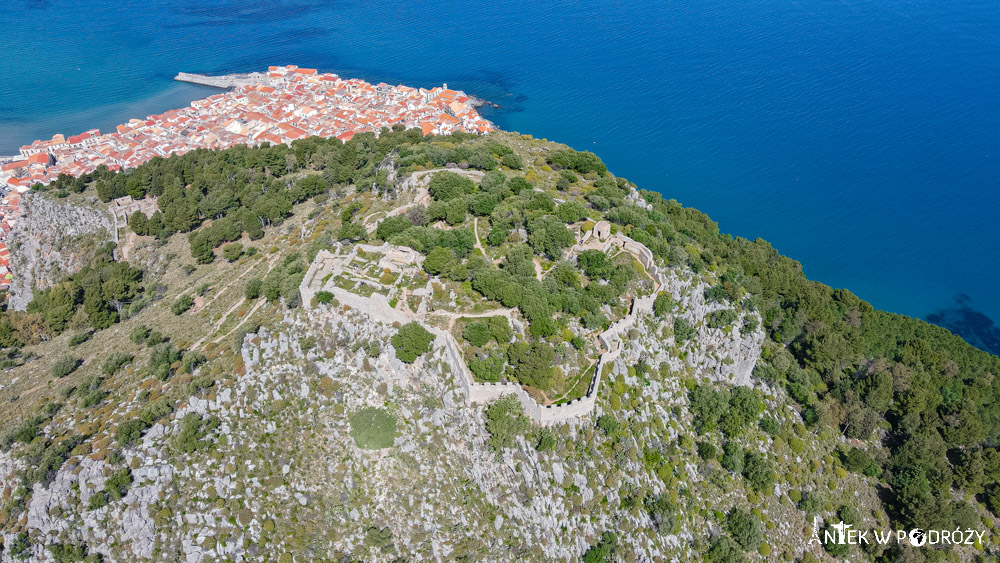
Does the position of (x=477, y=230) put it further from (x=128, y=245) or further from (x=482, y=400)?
(x=128, y=245)

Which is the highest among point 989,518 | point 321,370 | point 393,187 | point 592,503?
point 393,187

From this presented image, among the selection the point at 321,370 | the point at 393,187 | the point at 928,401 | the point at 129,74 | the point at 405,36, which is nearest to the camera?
the point at 321,370

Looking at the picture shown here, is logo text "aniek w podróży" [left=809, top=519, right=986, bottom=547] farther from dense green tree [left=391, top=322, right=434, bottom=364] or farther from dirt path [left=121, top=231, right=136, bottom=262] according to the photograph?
dirt path [left=121, top=231, right=136, bottom=262]

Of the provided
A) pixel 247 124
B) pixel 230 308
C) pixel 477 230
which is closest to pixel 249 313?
pixel 230 308

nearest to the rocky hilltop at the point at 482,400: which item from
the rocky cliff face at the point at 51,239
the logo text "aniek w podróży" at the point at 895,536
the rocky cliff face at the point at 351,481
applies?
the rocky cliff face at the point at 351,481

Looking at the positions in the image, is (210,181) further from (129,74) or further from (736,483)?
(129,74)

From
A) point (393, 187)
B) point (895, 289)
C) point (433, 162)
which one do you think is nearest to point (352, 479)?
point (393, 187)
